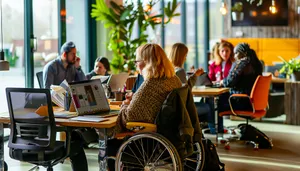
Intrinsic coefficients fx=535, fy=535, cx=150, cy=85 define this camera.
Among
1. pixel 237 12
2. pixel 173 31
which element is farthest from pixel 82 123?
pixel 237 12

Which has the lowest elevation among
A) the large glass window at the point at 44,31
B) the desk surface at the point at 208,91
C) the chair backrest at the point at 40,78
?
the desk surface at the point at 208,91

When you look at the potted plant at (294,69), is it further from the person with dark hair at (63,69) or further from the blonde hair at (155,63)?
the blonde hair at (155,63)

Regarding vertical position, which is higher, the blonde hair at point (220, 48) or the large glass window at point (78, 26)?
the large glass window at point (78, 26)

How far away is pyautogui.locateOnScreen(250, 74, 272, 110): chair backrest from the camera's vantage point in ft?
21.0

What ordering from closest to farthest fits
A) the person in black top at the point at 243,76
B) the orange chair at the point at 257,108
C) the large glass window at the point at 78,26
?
the orange chair at the point at 257,108
the person in black top at the point at 243,76
the large glass window at the point at 78,26

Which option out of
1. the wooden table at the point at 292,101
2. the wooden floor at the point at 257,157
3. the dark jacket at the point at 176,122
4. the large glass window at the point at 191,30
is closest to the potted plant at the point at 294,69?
the wooden table at the point at 292,101

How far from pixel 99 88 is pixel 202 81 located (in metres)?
2.48

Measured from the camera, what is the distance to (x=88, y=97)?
14.9 feet

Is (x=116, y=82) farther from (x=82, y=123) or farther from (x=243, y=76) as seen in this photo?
(x=243, y=76)

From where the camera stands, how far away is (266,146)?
6566 mm

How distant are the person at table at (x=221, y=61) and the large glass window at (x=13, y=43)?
2.74 metres

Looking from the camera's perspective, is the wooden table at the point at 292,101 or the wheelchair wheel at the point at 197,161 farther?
the wooden table at the point at 292,101

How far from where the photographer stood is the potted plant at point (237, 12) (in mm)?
12656

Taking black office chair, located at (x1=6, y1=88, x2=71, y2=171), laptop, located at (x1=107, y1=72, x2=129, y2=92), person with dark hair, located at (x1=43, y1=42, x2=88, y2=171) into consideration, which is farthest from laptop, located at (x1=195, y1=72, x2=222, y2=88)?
black office chair, located at (x1=6, y1=88, x2=71, y2=171)
